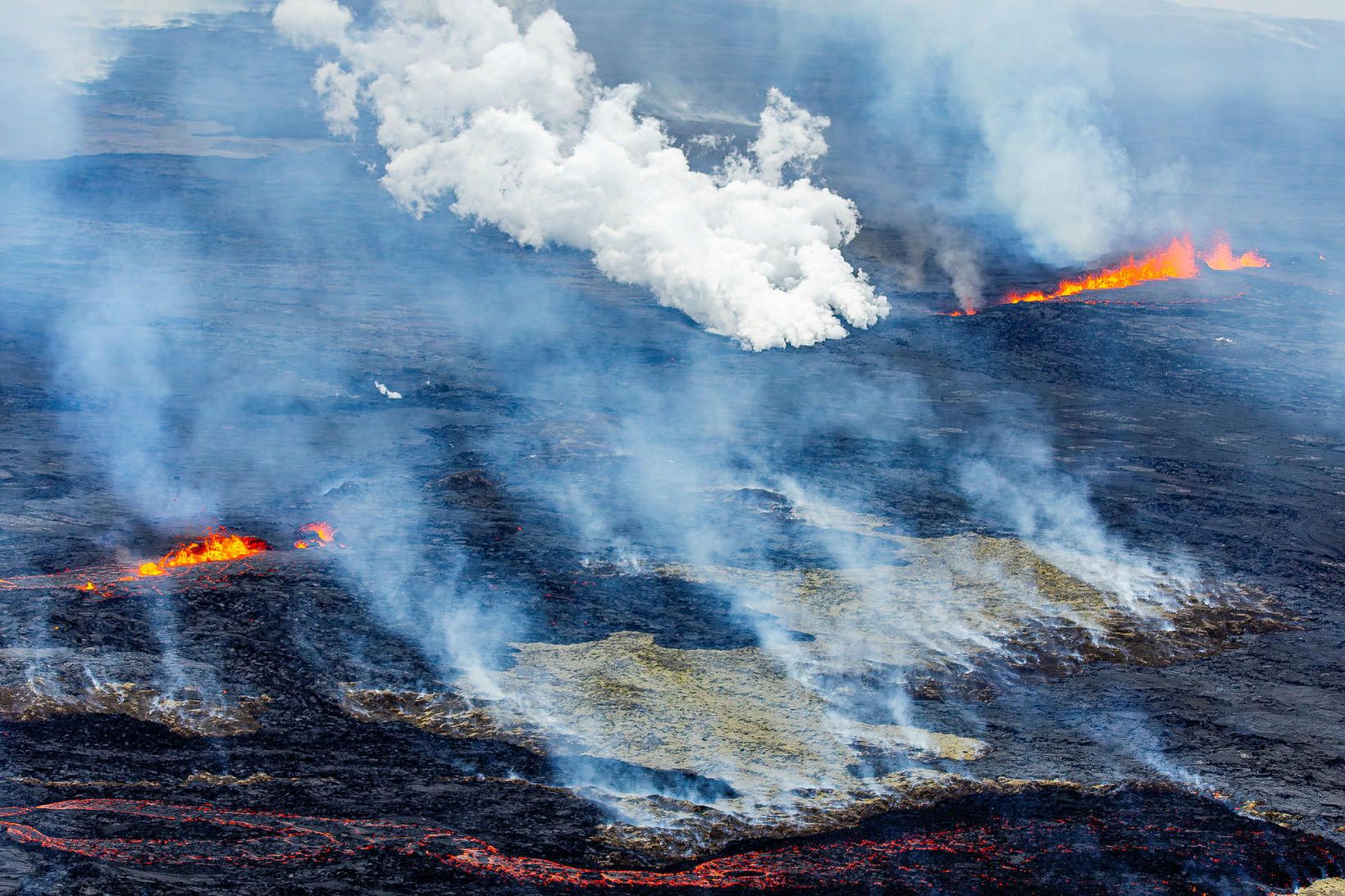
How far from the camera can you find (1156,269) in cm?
4656

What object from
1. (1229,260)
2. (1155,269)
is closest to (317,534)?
(1155,269)

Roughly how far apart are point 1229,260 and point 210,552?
149 ft

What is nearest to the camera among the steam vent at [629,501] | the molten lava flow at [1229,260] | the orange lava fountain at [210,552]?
the steam vent at [629,501]

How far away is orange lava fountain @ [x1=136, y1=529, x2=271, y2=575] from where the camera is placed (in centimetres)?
2061

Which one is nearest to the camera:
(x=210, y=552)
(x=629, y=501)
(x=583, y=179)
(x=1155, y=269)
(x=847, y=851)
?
(x=847, y=851)

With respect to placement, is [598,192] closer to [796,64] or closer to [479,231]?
[479,231]

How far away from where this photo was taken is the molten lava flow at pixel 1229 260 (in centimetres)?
4969

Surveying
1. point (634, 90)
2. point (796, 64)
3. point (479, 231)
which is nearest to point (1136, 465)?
Answer: point (479, 231)

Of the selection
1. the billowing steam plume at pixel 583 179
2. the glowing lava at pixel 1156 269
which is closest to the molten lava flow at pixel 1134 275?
the glowing lava at pixel 1156 269

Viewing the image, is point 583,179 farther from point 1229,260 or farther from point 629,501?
point 1229,260

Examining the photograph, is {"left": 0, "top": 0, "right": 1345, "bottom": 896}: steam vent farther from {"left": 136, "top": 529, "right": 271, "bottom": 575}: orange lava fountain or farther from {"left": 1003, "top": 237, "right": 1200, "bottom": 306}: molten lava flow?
{"left": 1003, "top": 237, "right": 1200, "bottom": 306}: molten lava flow

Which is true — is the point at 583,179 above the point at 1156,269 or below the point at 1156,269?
below

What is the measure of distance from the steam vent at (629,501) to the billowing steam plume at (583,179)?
20 cm

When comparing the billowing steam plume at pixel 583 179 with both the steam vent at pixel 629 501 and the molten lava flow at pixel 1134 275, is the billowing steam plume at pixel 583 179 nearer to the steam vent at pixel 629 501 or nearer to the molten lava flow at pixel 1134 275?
the steam vent at pixel 629 501
